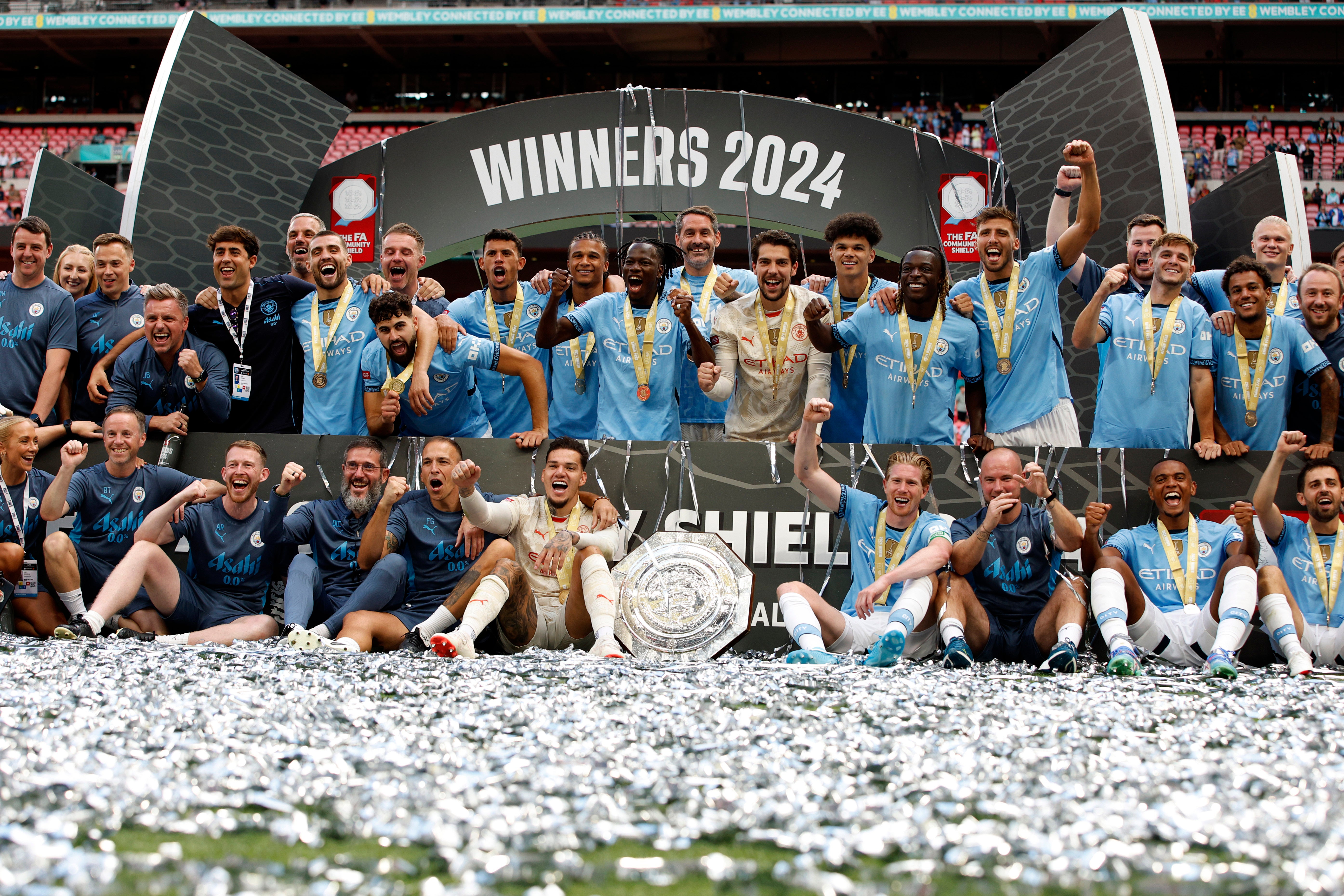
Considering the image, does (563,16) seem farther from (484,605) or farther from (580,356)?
(484,605)

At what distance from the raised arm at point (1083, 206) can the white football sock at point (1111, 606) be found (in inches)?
76.2

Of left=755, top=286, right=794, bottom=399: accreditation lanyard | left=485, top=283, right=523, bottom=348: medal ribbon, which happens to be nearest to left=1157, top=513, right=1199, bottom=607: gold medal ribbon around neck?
left=755, top=286, right=794, bottom=399: accreditation lanyard

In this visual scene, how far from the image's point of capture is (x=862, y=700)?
3.75m

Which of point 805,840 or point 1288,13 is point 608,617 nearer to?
point 805,840

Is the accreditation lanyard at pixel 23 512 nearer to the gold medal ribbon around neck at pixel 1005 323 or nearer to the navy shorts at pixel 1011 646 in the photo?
the navy shorts at pixel 1011 646

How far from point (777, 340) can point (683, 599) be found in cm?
181

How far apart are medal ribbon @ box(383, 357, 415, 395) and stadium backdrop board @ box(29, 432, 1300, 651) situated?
0.29 metres

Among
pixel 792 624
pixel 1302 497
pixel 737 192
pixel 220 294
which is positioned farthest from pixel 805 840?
pixel 737 192

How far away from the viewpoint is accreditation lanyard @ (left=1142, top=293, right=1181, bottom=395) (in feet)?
20.4

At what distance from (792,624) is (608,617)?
2.85 ft

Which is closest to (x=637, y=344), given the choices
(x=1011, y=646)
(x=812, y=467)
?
(x=812, y=467)

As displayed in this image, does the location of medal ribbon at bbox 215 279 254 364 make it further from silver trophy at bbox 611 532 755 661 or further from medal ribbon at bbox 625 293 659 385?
silver trophy at bbox 611 532 755 661

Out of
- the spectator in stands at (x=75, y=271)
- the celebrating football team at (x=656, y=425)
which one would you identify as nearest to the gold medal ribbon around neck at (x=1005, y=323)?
the celebrating football team at (x=656, y=425)

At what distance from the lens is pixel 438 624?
17.7 feet
